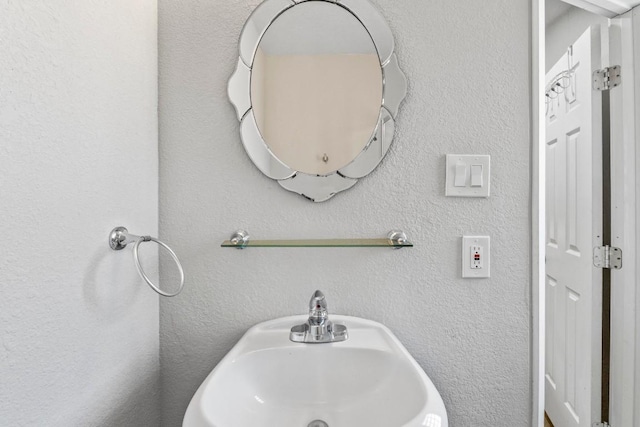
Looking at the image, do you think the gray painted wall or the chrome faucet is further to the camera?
the gray painted wall

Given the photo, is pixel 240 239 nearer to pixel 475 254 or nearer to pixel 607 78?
pixel 475 254

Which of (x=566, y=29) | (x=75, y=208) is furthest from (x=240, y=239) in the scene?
(x=566, y=29)

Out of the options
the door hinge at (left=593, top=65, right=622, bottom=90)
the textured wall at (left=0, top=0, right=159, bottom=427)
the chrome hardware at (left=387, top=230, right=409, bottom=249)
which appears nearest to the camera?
the textured wall at (left=0, top=0, right=159, bottom=427)

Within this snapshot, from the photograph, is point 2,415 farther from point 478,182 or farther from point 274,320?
point 478,182

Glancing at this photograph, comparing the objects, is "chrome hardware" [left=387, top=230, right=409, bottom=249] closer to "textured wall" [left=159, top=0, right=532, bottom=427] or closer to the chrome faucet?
"textured wall" [left=159, top=0, right=532, bottom=427]

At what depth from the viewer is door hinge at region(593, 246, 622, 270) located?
136 centimetres

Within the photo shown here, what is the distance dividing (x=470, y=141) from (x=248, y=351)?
797 millimetres

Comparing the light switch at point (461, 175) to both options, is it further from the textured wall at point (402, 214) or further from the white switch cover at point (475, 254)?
the white switch cover at point (475, 254)

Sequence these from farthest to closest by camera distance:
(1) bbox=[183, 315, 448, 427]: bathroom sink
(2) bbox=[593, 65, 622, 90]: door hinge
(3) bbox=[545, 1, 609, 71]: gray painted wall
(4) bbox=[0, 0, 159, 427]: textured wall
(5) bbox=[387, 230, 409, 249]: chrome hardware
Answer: (3) bbox=[545, 1, 609, 71]: gray painted wall
(2) bbox=[593, 65, 622, 90]: door hinge
(5) bbox=[387, 230, 409, 249]: chrome hardware
(1) bbox=[183, 315, 448, 427]: bathroom sink
(4) bbox=[0, 0, 159, 427]: textured wall

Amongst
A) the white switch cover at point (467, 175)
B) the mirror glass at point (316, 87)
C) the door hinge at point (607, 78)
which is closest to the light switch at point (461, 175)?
the white switch cover at point (467, 175)

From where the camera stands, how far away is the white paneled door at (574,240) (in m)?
1.44

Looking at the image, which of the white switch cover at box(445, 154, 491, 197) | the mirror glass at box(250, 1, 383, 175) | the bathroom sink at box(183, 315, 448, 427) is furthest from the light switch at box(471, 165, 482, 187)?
the bathroom sink at box(183, 315, 448, 427)

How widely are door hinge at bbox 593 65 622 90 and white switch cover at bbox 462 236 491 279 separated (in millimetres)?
989

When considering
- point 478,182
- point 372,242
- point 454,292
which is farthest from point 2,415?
point 478,182
